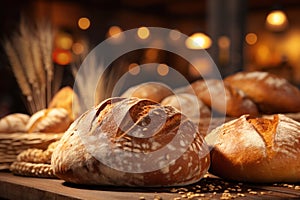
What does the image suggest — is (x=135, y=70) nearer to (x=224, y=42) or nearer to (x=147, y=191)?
(x=224, y=42)

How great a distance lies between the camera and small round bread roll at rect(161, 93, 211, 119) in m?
2.06

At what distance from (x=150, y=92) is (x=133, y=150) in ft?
2.96

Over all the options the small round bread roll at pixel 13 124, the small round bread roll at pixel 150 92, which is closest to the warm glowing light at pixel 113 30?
the small round bread roll at pixel 150 92

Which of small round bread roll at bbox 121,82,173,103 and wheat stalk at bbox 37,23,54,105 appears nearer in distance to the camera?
wheat stalk at bbox 37,23,54,105

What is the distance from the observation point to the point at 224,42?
439 cm

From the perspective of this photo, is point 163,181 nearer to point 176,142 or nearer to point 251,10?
point 176,142

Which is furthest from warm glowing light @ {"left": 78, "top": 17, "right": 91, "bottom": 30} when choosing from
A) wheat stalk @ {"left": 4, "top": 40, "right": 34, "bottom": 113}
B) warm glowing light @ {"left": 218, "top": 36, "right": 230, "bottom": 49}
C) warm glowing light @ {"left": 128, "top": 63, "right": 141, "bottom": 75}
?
wheat stalk @ {"left": 4, "top": 40, "right": 34, "bottom": 113}

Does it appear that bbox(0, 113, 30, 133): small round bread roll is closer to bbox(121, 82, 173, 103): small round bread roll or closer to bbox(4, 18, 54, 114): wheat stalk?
bbox(4, 18, 54, 114): wheat stalk

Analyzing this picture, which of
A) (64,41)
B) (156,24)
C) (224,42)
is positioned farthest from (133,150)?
Result: (156,24)

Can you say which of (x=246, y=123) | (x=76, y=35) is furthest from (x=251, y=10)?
(x=246, y=123)

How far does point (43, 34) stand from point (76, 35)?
5762mm

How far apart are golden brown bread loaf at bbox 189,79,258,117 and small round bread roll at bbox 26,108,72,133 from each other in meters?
0.67

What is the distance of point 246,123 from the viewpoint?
156 cm

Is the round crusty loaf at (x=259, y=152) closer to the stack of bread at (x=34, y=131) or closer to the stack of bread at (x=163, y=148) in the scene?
the stack of bread at (x=163, y=148)
